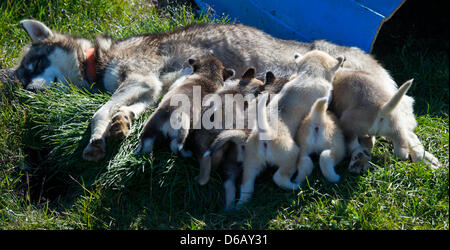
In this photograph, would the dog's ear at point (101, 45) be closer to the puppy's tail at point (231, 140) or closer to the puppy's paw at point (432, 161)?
the puppy's tail at point (231, 140)

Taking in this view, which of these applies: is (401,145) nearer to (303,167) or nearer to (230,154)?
(303,167)

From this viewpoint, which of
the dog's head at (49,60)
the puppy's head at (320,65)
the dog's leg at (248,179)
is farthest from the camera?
the dog's head at (49,60)

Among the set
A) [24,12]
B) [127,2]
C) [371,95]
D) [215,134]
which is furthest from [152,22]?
[371,95]

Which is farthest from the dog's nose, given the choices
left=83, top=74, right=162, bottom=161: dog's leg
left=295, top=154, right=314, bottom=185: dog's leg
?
left=295, top=154, right=314, bottom=185: dog's leg

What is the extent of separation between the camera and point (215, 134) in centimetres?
322

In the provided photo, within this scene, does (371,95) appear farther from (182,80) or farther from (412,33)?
(412,33)

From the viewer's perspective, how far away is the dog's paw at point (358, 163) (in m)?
3.18

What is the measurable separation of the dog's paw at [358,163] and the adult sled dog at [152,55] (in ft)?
4.11

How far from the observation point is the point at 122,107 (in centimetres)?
387

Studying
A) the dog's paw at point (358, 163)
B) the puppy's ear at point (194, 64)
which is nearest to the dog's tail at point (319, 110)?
the dog's paw at point (358, 163)

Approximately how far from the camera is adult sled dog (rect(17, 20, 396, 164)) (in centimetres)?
428

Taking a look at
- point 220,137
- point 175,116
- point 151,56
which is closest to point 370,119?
point 220,137

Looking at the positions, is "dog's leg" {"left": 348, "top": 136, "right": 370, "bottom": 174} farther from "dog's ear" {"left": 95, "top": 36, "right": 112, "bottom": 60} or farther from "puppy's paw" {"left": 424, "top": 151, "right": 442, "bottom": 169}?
"dog's ear" {"left": 95, "top": 36, "right": 112, "bottom": 60}

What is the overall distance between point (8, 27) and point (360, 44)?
4.15 metres
